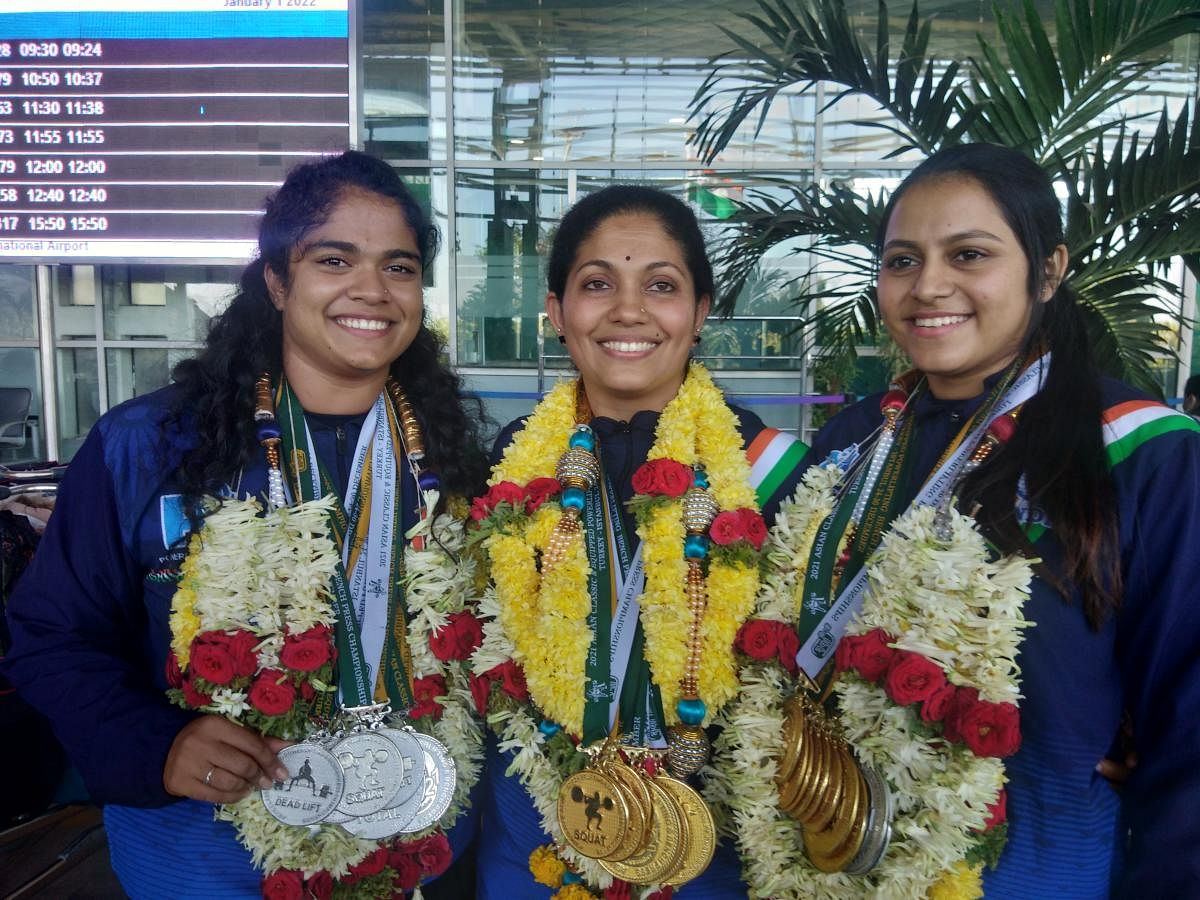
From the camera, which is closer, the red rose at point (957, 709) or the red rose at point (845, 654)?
the red rose at point (957, 709)

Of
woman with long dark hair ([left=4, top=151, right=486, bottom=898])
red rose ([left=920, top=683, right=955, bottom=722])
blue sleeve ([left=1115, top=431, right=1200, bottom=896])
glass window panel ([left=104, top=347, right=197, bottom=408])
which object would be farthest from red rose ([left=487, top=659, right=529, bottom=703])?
glass window panel ([left=104, top=347, right=197, bottom=408])

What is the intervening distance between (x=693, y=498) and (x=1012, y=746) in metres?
0.86

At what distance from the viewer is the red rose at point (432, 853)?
199cm

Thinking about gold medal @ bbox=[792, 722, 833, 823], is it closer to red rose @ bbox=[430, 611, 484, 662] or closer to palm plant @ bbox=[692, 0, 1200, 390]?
red rose @ bbox=[430, 611, 484, 662]

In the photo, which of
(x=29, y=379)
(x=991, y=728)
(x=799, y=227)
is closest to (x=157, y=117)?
(x=29, y=379)

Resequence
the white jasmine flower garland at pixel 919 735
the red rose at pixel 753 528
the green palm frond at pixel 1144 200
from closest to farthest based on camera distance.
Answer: the white jasmine flower garland at pixel 919 735
the red rose at pixel 753 528
the green palm frond at pixel 1144 200

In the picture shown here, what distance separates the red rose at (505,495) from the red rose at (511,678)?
0.39 meters

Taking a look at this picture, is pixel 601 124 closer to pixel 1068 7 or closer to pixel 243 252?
pixel 243 252

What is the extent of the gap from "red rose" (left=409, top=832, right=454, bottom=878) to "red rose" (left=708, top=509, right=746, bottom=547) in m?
1.00

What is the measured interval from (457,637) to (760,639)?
28.8 inches

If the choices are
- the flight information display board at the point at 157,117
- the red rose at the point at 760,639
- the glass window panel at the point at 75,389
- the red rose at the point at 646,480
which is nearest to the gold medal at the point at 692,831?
the red rose at the point at 760,639

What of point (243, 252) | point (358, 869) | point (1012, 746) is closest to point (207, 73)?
point (243, 252)

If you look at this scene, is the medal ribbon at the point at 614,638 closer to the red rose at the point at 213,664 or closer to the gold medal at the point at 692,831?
the gold medal at the point at 692,831

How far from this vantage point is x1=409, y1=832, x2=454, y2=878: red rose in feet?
6.51
